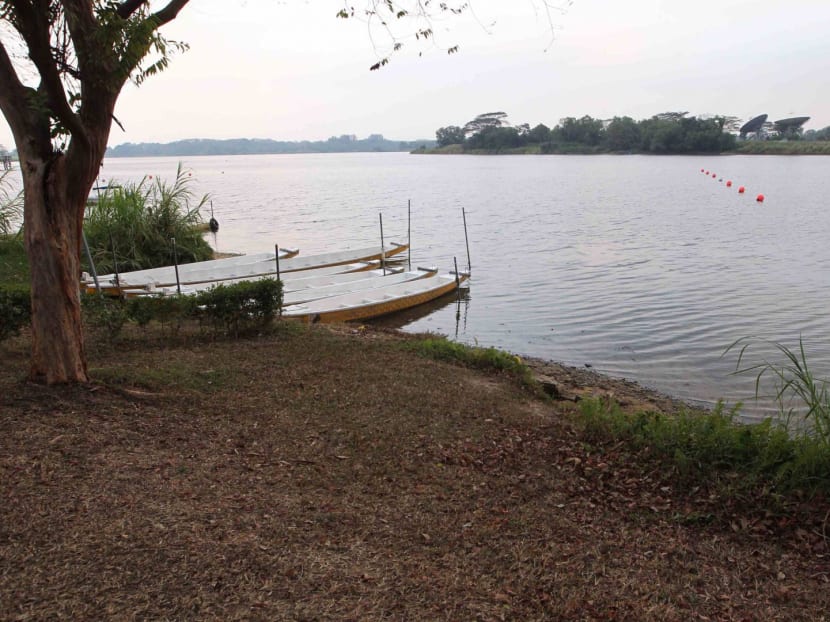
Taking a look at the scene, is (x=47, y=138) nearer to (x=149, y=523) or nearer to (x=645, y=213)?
(x=149, y=523)

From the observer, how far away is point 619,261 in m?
23.0

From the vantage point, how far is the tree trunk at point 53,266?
17.5 ft

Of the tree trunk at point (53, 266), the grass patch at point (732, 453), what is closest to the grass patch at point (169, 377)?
the tree trunk at point (53, 266)

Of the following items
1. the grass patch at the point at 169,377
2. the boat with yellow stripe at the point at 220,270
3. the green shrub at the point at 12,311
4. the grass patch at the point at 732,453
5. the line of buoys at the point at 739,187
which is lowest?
the line of buoys at the point at 739,187

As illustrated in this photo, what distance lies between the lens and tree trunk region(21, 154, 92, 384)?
5.33 meters

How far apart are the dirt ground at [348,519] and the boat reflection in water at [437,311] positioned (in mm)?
8134

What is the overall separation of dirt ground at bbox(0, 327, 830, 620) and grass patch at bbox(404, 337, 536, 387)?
1952 millimetres

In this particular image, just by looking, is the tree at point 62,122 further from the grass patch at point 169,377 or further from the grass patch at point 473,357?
the grass patch at point 473,357

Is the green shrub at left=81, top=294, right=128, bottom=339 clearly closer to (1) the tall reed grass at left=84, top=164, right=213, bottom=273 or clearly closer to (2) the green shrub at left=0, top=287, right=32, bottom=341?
(2) the green shrub at left=0, top=287, right=32, bottom=341

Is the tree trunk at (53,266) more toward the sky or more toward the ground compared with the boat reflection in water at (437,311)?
more toward the sky

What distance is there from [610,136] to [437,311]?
398 ft

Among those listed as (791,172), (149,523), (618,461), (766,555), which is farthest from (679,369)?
(791,172)

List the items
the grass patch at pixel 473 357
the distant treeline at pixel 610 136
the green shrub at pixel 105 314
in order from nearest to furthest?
the green shrub at pixel 105 314
the grass patch at pixel 473 357
the distant treeline at pixel 610 136

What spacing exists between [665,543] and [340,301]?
11.2 meters
